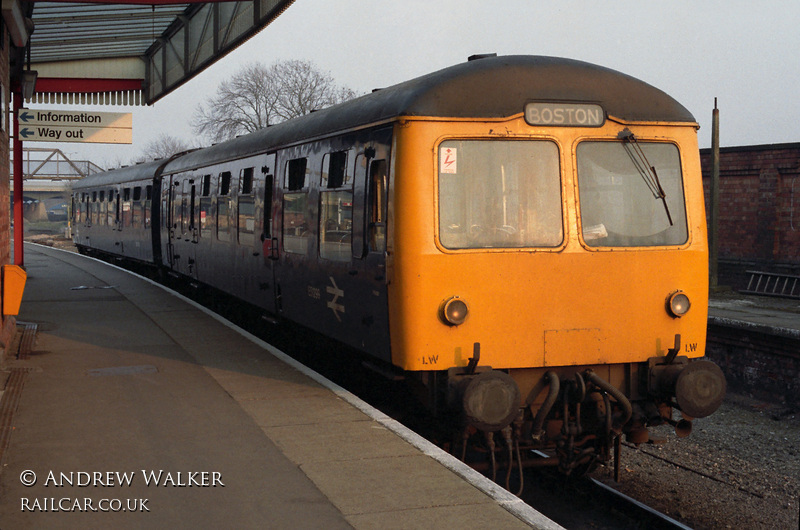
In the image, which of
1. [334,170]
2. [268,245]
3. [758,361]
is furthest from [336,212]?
[758,361]

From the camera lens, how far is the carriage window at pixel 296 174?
884 centimetres

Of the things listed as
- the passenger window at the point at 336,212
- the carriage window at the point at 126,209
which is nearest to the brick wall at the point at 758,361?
the passenger window at the point at 336,212

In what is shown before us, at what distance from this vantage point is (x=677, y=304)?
6.73 m

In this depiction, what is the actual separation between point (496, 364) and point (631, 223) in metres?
1.51

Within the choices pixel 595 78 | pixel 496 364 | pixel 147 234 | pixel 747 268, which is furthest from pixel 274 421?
pixel 747 268

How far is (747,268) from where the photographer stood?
2045 cm

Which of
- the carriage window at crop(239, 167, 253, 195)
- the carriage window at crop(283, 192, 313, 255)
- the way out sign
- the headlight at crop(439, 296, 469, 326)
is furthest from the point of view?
the way out sign

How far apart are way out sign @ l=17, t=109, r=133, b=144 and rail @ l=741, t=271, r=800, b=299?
13523mm

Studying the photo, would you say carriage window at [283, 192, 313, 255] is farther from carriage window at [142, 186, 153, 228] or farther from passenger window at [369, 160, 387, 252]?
carriage window at [142, 186, 153, 228]

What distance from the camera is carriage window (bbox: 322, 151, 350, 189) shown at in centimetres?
760

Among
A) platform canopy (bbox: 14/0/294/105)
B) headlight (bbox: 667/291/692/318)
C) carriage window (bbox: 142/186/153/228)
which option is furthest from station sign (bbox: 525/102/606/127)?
carriage window (bbox: 142/186/153/228)

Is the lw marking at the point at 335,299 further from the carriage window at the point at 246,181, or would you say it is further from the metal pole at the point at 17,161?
the metal pole at the point at 17,161

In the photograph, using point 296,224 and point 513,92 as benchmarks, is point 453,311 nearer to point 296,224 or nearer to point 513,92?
point 513,92

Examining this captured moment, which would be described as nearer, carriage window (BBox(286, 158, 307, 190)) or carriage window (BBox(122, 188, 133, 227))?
carriage window (BBox(286, 158, 307, 190))
